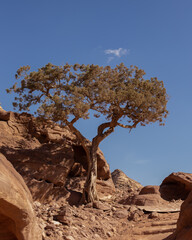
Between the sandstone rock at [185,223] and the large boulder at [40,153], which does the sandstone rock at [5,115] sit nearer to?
the large boulder at [40,153]

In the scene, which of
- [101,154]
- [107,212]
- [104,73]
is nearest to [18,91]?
[104,73]

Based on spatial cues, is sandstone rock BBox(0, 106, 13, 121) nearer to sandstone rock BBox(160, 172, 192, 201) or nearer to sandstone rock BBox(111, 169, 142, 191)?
sandstone rock BBox(160, 172, 192, 201)

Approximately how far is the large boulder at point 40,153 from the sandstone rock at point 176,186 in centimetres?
536

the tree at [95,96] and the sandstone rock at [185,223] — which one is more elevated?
the tree at [95,96]

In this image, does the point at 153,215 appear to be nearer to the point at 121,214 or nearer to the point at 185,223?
the point at 121,214

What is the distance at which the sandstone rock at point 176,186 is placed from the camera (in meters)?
15.2

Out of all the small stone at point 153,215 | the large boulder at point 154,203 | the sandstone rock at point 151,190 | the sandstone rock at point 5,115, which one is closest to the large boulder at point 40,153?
the sandstone rock at point 5,115

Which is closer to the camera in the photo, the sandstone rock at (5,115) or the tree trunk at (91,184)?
the tree trunk at (91,184)

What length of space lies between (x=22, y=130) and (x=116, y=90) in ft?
20.7

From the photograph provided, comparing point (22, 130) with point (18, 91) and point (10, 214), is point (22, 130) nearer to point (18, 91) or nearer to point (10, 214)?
point (18, 91)

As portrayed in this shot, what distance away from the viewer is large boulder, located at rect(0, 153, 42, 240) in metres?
4.20

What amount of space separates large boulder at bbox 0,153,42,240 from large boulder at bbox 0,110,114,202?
8.45 metres

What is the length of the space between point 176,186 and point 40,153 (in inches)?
337

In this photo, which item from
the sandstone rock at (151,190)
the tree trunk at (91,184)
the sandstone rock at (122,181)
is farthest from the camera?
the sandstone rock at (122,181)
